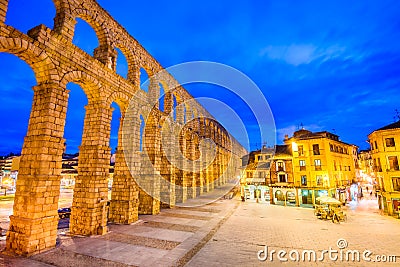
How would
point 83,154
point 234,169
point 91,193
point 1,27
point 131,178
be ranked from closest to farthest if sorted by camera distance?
point 1,27 → point 91,193 → point 83,154 → point 131,178 → point 234,169

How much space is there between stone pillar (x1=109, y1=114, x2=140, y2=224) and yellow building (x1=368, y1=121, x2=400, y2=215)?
25172mm

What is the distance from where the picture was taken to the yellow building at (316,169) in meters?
24.3

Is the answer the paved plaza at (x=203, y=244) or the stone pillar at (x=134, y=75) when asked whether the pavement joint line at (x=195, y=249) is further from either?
the stone pillar at (x=134, y=75)

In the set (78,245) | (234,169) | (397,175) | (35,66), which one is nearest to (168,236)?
(78,245)

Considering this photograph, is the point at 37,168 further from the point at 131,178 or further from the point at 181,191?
the point at 181,191

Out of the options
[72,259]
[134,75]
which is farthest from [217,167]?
[72,259]

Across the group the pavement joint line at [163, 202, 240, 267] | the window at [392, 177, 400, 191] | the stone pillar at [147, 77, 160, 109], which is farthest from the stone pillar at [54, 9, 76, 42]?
the window at [392, 177, 400, 191]

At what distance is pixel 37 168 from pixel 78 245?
150 inches

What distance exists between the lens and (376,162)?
23188 mm

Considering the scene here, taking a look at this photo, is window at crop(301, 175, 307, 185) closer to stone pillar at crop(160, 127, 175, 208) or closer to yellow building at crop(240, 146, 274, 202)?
yellow building at crop(240, 146, 274, 202)

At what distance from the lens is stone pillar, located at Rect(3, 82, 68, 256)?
25.3ft

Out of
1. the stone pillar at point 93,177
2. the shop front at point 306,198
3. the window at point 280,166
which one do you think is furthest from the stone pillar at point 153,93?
the shop front at point 306,198

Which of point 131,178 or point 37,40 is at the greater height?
point 37,40

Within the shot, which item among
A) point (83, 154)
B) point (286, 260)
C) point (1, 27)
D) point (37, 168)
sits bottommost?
point (286, 260)
